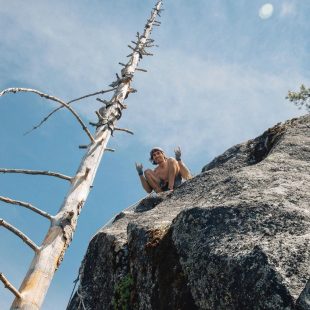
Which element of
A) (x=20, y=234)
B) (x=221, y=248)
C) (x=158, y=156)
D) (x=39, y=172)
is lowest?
(x=221, y=248)

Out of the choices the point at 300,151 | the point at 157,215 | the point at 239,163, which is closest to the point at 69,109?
the point at 157,215

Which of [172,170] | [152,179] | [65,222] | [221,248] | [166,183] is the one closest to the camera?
[221,248]

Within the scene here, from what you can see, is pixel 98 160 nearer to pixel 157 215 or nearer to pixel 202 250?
pixel 157 215

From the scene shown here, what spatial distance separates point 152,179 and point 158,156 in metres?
0.76

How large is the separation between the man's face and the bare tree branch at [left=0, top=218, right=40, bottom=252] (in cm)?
716

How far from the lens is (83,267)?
8906 mm

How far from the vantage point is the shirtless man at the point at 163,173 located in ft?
40.0

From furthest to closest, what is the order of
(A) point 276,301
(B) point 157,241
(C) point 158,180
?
(C) point 158,180, (B) point 157,241, (A) point 276,301

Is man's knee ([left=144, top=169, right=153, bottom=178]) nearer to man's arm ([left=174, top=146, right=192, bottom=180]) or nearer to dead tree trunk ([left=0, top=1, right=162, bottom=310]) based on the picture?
man's arm ([left=174, top=146, right=192, bottom=180])

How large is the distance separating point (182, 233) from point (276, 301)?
201cm

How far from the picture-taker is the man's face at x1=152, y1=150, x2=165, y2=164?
513 inches

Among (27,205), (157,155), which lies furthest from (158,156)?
(27,205)

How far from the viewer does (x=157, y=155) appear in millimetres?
13078

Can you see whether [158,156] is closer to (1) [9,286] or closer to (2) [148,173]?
(2) [148,173]
